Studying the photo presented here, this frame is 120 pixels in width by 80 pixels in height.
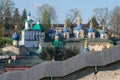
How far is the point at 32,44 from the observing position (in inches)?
2117

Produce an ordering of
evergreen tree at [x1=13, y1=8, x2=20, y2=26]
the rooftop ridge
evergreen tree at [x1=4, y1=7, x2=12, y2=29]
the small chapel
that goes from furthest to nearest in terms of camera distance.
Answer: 1. evergreen tree at [x1=13, y1=8, x2=20, y2=26]
2. evergreen tree at [x1=4, y1=7, x2=12, y2=29]
3. the small chapel
4. the rooftop ridge

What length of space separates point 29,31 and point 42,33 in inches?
88.0

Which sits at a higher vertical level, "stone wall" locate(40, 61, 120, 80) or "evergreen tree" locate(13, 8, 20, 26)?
"evergreen tree" locate(13, 8, 20, 26)

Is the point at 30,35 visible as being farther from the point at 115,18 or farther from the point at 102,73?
the point at 102,73

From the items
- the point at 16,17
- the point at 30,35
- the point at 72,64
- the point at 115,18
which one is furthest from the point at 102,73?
the point at 16,17

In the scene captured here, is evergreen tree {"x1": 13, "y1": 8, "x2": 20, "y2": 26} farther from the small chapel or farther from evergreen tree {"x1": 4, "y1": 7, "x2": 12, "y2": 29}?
the small chapel

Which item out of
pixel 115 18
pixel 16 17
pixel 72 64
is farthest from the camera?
pixel 16 17

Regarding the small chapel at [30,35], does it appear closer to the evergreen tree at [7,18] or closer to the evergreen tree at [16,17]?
the evergreen tree at [7,18]

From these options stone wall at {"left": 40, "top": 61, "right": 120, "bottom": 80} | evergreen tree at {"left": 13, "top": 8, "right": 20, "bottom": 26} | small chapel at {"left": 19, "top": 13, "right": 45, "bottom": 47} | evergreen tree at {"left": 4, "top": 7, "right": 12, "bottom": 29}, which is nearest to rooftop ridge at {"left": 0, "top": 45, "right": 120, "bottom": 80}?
stone wall at {"left": 40, "top": 61, "right": 120, "bottom": 80}

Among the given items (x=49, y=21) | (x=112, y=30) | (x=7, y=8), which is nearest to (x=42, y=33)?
(x=7, y=8)

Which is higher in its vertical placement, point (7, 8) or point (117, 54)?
point (7, 8)

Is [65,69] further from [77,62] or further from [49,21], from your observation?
[49,21]

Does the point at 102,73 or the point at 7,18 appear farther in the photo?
the point at 7,18

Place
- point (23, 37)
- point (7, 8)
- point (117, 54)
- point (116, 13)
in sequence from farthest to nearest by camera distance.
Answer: point (116, 13) < point (7, 8) < point (23, 37) < point (117, 54)
